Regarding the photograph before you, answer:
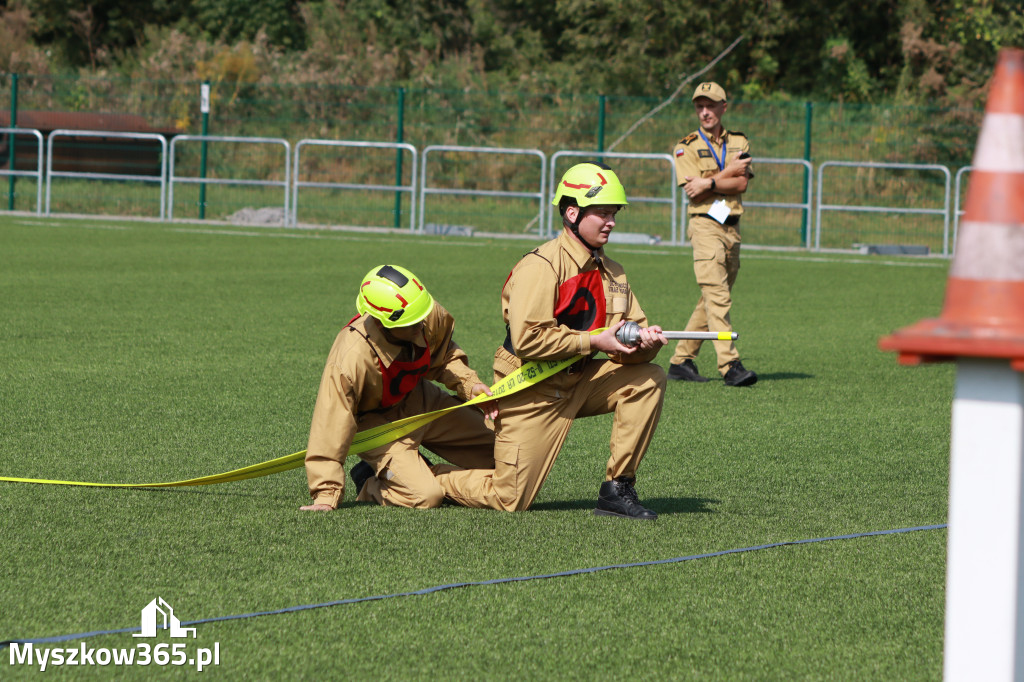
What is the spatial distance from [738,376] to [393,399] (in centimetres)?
397

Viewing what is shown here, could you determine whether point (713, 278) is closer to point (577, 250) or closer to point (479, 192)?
point (577, 250)

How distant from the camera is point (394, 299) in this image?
5.73m

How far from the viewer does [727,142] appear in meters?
10.2

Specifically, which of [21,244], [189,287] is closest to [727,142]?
[189,287]

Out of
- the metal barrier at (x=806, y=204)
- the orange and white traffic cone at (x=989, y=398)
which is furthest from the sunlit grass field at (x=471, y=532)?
the metal barrier at (x=806, y=204)

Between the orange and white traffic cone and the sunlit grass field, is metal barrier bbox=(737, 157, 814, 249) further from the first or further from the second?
the orange and white traffic cone

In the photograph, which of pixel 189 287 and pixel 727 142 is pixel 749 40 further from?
pixel 727 142

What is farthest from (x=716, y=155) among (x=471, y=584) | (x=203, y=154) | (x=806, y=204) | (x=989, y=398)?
(x=203, y=154)

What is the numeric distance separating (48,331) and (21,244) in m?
8.29

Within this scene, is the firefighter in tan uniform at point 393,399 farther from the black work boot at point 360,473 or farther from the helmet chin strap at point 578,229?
the helmet chin strap at point 578,229

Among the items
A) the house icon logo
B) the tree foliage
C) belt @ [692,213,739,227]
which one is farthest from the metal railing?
the house icon logo

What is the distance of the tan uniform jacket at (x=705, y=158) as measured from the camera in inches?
396

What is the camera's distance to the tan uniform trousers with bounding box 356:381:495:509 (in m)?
5.98

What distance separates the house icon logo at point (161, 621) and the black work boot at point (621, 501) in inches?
78.9
